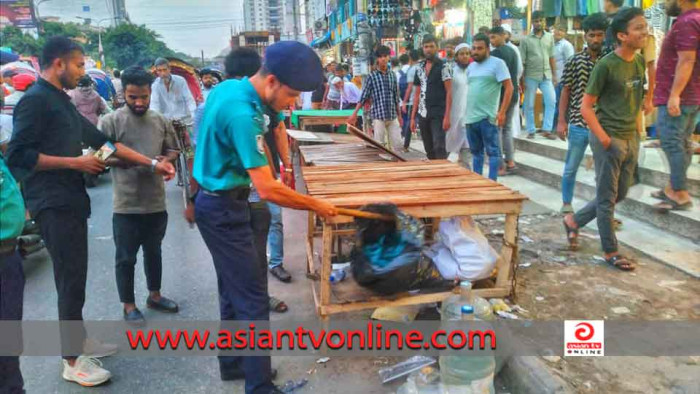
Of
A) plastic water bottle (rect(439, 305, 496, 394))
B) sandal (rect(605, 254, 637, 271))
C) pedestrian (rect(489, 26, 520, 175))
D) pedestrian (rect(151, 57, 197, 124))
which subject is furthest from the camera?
pedestrian (rect(151, 57, 197, 124))

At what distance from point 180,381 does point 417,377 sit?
4.64 ft

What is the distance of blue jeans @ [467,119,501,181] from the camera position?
5.77 metres

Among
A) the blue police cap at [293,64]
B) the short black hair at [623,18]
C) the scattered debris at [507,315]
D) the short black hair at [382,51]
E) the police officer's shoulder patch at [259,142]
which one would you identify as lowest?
the scattered debris at [507,315]

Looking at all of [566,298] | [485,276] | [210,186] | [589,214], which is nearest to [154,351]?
[210,186]

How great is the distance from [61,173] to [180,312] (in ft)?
4.80

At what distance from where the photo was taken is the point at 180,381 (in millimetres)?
2867

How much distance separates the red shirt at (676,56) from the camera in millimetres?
3932

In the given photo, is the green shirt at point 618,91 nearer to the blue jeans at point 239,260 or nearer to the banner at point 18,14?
the blue jeans at point 239,260

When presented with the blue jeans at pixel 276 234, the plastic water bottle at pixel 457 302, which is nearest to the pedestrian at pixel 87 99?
the blue jeans at pixel 276 234

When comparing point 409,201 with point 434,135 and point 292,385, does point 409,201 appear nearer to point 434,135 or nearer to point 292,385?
point 292,385

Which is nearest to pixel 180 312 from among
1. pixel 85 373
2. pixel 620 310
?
pixel 85 373

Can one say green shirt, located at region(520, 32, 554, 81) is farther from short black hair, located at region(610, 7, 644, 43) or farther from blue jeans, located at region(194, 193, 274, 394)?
blue jeans, located at region(194, 193, 274, 394)

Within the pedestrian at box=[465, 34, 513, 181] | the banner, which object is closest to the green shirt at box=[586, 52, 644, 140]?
the pedestrian at box=[465, 34, 513, 181]

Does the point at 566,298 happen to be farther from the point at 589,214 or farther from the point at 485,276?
the point at 589,214
